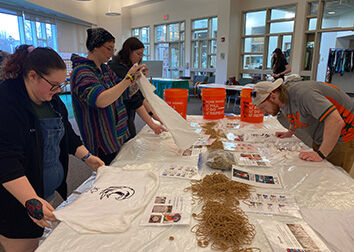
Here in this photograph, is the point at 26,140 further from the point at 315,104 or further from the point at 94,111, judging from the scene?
the point at 315,104

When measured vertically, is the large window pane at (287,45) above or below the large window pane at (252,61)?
above

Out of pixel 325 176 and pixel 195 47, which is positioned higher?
pixel 195 47

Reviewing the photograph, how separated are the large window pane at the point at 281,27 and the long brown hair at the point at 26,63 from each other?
7313mm

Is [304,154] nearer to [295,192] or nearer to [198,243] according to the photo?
[295,192]

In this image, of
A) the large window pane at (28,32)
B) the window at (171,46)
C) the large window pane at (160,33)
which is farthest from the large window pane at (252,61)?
the large window pane at (28,32)

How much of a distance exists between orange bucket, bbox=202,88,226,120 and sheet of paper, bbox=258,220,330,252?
156cm

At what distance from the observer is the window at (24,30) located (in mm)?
7125

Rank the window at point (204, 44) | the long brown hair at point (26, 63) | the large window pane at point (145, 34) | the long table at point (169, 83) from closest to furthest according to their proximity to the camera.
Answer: the long brown hair at point (26, 63) → the long table at point (169, 83) → the window at point (204, 44) → the large window pane at point (145, 34)

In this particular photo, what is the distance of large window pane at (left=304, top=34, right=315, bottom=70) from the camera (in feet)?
20.9

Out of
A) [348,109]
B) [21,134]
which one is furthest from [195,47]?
[21,134]

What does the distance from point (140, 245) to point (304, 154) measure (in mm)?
1025

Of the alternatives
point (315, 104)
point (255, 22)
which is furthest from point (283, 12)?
point (315, 104)

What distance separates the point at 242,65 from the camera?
8.07 m

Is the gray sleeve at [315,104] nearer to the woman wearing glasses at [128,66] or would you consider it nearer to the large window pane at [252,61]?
the woman wearing glasses at [128,66]
